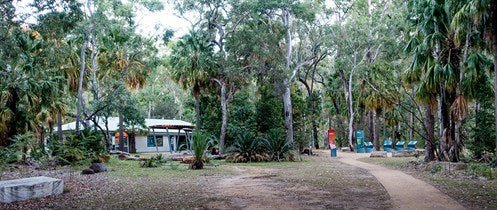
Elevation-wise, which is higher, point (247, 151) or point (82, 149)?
point (82, 149)

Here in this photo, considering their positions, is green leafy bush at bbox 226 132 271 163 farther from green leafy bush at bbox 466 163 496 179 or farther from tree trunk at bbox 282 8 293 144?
green leafy bush at bbox 466 163 496 179

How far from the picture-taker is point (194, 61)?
23641 millimetres

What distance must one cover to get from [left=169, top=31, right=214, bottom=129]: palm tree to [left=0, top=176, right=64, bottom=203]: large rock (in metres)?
14.7

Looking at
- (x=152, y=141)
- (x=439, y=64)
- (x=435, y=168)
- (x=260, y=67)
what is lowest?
(x=435, y=168)

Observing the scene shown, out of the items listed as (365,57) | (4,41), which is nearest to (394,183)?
(4,41)

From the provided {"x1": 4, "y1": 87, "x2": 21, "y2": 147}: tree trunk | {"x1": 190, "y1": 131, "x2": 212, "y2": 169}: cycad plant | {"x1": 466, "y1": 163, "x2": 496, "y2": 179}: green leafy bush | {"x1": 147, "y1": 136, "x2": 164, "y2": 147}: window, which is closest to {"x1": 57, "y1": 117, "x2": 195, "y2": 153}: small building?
{"x1": 147, "y1": 136, "x2": 164, "y2": 147}: window

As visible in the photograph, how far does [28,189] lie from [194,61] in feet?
52.9

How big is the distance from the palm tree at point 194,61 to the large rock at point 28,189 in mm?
14714

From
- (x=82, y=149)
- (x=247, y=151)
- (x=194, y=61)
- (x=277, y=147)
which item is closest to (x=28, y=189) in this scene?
(x=82, y=149)

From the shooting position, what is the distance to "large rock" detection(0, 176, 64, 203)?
7.84m

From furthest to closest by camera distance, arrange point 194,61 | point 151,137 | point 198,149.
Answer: point 151,137 < point 194,61 < point 198,149

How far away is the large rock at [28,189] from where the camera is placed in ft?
25.7

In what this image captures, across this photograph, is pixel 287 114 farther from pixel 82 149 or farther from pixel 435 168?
pixel 82 149

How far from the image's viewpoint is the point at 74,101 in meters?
28.3
